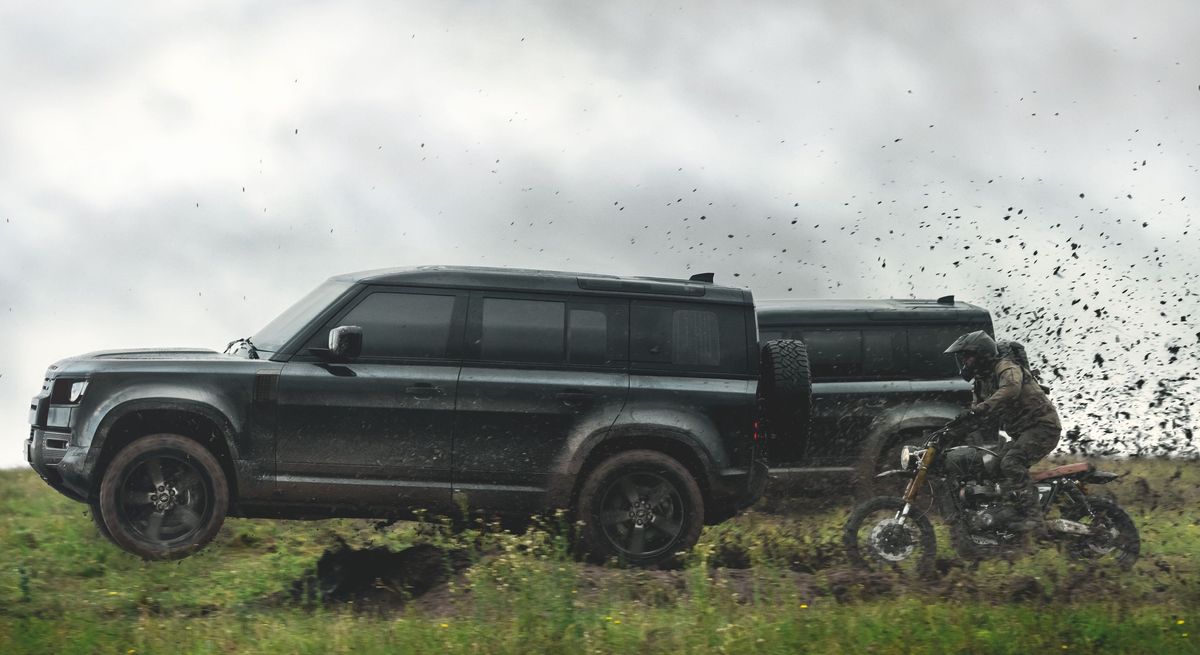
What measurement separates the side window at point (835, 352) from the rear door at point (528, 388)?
11.0 feet

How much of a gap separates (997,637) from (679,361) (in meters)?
3.28

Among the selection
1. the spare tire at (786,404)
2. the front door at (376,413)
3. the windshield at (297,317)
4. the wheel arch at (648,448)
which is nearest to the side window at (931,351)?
the spare tire at (786,404)

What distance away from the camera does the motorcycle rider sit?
10078 mm

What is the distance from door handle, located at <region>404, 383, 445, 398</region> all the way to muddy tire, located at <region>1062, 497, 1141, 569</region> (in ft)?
17.0

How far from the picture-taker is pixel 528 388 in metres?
9.41

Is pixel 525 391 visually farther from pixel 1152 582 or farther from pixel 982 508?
pixel 1152 582

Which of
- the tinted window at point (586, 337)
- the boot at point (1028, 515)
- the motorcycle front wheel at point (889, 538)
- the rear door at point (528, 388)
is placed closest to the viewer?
the rear door at point (528, 388)

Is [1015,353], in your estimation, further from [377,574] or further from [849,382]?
[377,574]

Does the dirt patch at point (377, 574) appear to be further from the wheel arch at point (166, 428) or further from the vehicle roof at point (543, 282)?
the vehicle roof at point (543, 282)

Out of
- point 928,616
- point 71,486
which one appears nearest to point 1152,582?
point 928,616

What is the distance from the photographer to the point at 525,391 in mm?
9406

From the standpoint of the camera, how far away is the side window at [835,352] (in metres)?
12.4

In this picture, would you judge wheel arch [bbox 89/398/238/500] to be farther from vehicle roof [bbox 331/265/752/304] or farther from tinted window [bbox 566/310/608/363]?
Result: tinted window [bbox 566/310/608/363]

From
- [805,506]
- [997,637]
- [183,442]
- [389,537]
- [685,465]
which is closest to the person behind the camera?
[997,637]
